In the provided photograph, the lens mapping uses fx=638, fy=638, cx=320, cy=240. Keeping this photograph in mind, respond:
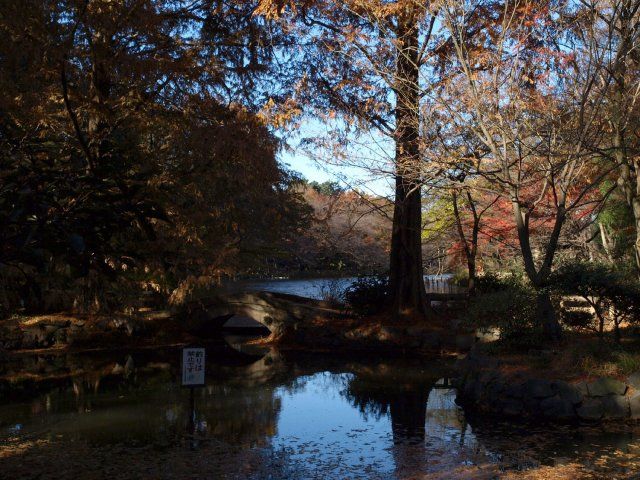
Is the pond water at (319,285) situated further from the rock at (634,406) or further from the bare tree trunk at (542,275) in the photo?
the rock at (634,406)

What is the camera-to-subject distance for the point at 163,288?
16188mm

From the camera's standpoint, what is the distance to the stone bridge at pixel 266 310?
19.6 m

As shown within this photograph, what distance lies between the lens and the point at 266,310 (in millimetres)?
19938

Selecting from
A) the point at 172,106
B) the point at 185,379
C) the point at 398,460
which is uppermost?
the point at 172,106

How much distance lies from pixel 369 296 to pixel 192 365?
34.8 feet

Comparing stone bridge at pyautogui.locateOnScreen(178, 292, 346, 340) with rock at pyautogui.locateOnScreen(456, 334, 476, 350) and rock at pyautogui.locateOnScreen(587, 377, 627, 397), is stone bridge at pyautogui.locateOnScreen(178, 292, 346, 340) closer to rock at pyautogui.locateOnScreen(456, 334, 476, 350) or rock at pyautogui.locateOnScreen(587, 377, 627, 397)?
rock at pyautogui.locateOnScreen(456, 334, 476, 350)

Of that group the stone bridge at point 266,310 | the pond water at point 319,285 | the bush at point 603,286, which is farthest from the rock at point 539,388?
the pond water at point 319,285

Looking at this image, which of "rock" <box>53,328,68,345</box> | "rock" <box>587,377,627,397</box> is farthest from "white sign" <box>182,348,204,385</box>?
"rock" <box>53,328,68,345</box>

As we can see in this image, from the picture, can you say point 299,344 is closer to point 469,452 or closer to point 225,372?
point 225,372

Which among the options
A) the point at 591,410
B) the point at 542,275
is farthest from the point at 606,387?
the point at 542,275

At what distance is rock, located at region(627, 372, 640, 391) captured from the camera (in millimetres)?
9023

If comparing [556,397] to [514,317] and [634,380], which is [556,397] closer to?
[634,380]

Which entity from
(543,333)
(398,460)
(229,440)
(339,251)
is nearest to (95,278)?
(229,440)

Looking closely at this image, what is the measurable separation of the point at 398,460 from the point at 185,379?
130 inches
